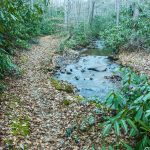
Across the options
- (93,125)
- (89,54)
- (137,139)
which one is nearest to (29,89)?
(93,125)

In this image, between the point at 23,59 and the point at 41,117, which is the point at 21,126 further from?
the point at 23,59

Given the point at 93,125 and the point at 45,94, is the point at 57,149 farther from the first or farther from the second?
the point at 45,94

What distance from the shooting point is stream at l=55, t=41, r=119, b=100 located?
11945 millimetres

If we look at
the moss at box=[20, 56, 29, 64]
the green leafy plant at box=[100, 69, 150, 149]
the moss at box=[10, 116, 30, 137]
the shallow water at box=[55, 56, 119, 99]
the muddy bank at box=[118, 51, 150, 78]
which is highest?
the green leafy plant at box=[100, 69, 150, 149]

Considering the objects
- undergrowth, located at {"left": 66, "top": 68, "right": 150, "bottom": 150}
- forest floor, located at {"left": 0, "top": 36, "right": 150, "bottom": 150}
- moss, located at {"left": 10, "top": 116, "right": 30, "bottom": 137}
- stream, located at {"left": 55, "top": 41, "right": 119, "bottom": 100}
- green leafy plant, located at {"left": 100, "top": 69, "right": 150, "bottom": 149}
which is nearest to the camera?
green leafy plant, located at {"left": 100, "top": 69, "right": 150, "bottom": 149}

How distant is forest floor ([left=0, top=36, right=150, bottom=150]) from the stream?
1.64 metres

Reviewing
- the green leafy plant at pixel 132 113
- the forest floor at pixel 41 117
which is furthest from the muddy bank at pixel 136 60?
the green leafy plant at pixel 132 113

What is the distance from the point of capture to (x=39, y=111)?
7.87 metres

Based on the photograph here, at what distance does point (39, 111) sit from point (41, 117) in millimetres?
441

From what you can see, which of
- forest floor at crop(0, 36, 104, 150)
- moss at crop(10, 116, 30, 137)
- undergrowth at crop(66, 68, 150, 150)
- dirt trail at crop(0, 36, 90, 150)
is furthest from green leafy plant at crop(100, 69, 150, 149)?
moss at crop(10, 116, 30, 137)

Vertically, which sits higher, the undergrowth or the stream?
the undergrowth

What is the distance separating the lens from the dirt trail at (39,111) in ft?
19.8

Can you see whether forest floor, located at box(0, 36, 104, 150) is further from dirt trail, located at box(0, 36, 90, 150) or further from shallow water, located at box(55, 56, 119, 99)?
shallow water, located at box(55, 56, 119, 99)

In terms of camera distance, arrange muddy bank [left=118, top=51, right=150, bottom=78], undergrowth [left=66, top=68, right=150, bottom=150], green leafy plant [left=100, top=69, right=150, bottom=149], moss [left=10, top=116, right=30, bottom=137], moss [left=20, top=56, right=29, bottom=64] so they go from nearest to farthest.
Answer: green leafy plant [left=100, top=69, right=150, bottom=149]
undergrowth [left=66, top=68, right=150, bottom=150]
moss [left=10, top=116, right=30, bottom=137]
moss [left=20, top=56, right=29, bottom=64]
muddy bank [left=118, top=51, right=150, bottom=78]
